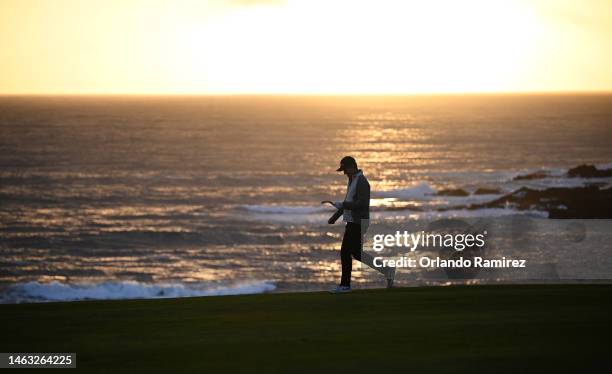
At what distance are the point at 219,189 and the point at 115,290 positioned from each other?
126 ft

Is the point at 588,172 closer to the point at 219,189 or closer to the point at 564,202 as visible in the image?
the point at 564,202

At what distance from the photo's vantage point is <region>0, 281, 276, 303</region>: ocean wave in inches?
1398

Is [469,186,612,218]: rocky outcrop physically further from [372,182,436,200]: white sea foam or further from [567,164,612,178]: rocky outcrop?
Result: [567,164,612,178]: rocky outcrop

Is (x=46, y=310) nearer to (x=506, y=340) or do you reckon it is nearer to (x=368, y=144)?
(x=506, y=340)

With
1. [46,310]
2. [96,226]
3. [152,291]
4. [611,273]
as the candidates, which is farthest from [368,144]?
[46,310]

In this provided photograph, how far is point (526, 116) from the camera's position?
186m

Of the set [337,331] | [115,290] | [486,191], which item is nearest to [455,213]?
[486,191]

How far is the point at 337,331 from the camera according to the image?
1080 centimetres

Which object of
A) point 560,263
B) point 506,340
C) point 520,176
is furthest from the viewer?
point 520,176

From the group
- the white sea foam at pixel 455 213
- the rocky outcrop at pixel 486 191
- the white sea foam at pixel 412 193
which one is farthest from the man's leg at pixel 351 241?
the white sea foam at pixel 412 193

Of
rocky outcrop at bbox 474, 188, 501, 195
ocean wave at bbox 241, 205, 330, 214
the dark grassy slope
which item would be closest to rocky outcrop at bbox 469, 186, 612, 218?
rocky outcrop at bbox 474, 188, 501, 195

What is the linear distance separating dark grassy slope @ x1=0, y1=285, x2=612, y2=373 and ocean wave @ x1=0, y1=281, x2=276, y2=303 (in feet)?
70.6

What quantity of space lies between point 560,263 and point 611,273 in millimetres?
6861

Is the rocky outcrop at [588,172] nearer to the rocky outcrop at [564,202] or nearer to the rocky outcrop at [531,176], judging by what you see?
the rocky outcrop at [531,176]
